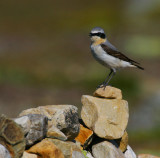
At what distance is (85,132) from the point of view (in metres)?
14.8

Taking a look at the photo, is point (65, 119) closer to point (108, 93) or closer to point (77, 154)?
point (77, 154)

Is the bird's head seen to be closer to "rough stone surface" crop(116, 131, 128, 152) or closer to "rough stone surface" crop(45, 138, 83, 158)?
"rough stone surface" crop(116, 131, 128, 152)

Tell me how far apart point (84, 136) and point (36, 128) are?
92.6 inches

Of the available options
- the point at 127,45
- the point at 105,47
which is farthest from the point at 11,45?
the point at 105,47

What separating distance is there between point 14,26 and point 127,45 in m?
26.7

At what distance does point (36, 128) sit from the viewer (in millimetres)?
12797

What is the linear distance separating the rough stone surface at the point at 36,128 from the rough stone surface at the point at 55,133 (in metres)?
0.46

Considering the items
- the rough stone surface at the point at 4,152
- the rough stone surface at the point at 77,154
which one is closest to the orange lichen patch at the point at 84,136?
the rough stone surface at the point at 77,154

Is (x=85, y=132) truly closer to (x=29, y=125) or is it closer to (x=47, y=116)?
(x=47, y=116)

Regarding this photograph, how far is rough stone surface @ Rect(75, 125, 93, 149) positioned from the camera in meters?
14.7

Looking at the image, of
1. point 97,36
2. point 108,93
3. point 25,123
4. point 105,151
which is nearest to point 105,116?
point 108,93

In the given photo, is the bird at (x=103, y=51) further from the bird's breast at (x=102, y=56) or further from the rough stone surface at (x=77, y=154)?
the rough stone surface at (x=77, y=154)

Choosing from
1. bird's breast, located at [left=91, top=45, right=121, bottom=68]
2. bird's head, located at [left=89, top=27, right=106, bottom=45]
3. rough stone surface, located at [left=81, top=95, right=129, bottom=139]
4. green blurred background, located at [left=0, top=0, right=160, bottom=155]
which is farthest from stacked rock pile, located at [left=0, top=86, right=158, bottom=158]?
green blurred background, located at [left=0, top=0, right=160, bottom=155]

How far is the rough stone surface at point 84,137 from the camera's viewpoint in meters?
14.7
